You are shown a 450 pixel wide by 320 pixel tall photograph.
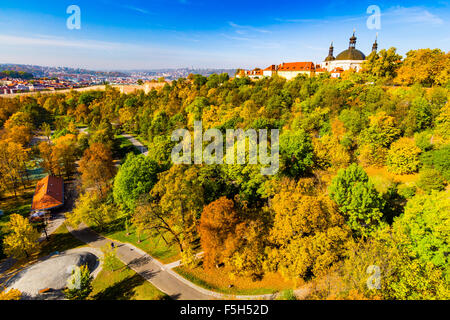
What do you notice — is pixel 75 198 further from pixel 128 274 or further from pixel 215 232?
pixel 215 232

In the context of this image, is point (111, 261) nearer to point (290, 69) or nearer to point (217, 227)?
point (217, 227)

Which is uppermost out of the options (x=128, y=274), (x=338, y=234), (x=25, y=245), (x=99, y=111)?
(x=99, y=111)

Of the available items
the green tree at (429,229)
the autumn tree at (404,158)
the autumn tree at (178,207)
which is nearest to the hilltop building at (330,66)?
the autumn tree at (404,158)

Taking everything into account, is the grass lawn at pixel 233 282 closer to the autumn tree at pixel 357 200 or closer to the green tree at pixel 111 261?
the green tree at pixel 111 261

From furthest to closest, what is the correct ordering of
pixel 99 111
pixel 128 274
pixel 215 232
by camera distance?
pixel 99 111
pixel 128 274
pixel 215 232
